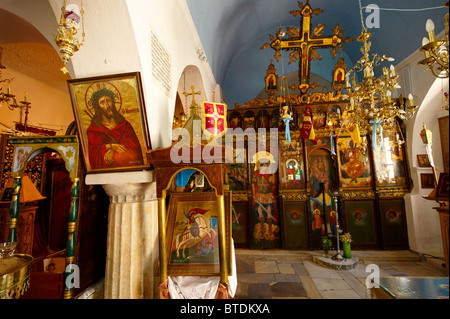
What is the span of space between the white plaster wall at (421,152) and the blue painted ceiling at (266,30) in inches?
31.7

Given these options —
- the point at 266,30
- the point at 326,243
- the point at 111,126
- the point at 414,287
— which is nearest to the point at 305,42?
the point at 266,30

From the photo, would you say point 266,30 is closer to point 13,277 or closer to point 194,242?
point 194,242

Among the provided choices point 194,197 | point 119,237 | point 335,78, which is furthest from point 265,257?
point 335,78

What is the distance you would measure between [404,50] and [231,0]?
484 cm

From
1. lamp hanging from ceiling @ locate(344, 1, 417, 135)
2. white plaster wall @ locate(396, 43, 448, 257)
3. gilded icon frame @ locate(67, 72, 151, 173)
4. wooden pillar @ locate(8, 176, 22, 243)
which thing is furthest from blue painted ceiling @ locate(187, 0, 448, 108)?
wooden pillar @ locate(8, 176, 22, 243)

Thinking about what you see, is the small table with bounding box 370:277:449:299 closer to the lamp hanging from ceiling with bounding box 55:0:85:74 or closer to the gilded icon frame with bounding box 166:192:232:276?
the gilded icon frame with bounding box 166:192:232:276

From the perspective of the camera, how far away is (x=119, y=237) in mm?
2625

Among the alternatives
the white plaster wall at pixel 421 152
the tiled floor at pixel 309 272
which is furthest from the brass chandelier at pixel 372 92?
the tiled floor at pixel 309 272

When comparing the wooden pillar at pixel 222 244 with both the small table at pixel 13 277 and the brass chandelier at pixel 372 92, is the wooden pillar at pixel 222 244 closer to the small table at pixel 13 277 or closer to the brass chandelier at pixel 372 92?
the small table at pixel 13 277

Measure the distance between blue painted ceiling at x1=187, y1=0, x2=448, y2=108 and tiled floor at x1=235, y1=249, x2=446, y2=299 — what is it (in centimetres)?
530

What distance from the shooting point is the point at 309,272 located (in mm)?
4867

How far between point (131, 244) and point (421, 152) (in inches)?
289

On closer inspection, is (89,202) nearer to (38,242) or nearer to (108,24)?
(108,24)

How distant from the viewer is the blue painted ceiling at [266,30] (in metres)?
5.26
